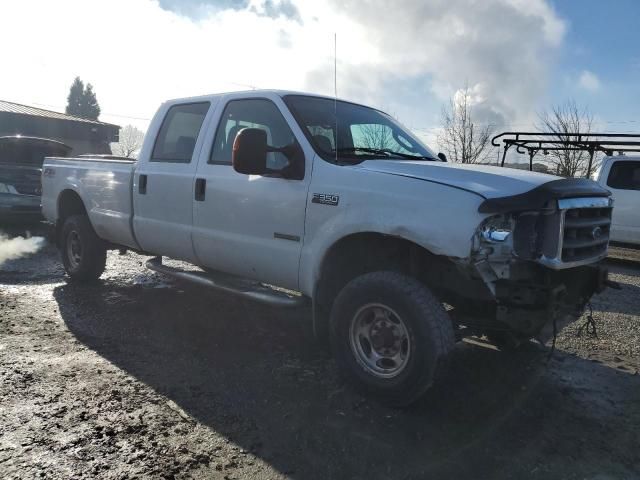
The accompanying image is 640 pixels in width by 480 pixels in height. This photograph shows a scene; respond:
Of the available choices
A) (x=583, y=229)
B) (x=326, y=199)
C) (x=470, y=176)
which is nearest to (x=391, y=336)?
(x=326, y=199)

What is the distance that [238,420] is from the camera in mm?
2990

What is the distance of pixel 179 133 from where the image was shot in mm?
4902

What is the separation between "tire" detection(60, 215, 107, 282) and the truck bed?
0.22 metres

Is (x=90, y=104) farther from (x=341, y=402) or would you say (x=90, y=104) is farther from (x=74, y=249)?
(x=341, y=402)

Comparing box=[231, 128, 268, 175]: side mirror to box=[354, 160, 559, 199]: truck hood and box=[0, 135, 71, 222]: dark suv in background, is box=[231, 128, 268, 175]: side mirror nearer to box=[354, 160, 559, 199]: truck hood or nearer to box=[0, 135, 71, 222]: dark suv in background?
box=[354, 160, 559, 199]: truck hood

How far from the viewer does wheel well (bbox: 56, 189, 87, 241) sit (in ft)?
20.7

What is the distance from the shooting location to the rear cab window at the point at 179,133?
4.71 m

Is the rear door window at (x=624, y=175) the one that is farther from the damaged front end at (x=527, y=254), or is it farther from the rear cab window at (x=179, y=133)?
the rear cab window at (x=179, y=133)

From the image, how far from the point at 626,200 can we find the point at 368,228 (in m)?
8.45

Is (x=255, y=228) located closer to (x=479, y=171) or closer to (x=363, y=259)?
(x=363, y=259)

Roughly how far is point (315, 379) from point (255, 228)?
1222mm

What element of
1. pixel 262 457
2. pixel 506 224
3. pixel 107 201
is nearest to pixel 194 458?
pixel 262 457

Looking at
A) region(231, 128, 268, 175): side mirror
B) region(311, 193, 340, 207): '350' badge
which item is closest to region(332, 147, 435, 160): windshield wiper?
region(311, 193, 340, 207): '350' badge

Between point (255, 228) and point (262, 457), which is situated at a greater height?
point (255, 228)
